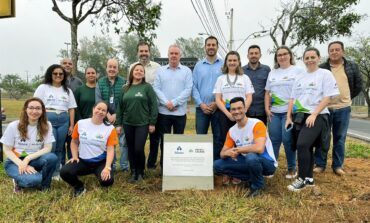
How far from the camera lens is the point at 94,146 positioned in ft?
16.2

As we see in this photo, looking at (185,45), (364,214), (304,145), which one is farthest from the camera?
(185,45)

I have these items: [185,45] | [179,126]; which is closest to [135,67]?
[179,126]

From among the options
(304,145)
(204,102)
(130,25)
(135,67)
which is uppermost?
(130,25)

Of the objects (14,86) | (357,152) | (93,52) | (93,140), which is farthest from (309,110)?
(14,86)

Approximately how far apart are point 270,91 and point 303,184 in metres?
1.43

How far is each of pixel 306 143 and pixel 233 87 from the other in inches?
48.7

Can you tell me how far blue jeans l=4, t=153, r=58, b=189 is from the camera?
4762 millimetres

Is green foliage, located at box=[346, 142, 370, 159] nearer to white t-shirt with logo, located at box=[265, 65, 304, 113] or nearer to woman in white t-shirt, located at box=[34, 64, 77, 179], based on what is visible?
white t-shirt with logo, located at box=[265, 65, 304, 113]

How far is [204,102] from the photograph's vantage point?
5.66 m

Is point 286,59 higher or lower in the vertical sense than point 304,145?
higher

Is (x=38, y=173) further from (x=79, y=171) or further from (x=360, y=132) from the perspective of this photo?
(x=360, y=132)

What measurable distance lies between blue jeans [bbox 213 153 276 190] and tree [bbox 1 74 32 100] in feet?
232

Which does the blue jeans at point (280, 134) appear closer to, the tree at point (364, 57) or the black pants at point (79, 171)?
the black pants at point (79, 171)

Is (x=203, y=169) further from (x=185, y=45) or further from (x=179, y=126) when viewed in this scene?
(x=185, y=45)
